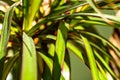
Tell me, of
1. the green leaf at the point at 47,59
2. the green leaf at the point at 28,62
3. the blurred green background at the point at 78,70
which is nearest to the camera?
the green leaf at the point at 28,62

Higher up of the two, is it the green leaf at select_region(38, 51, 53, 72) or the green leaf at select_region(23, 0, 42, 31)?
the green leaf at select_region(23, 0, 42, 31)

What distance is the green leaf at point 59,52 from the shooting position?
0.54 m

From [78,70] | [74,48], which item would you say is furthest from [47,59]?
[78,70]

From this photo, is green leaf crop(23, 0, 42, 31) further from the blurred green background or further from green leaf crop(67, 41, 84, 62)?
the blurred green background

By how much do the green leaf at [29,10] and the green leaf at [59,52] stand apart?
0.08 metres

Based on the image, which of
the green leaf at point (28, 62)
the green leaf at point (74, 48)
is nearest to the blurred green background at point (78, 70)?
the green leaf at point (74, 48)

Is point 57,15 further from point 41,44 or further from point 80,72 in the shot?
point 80,72

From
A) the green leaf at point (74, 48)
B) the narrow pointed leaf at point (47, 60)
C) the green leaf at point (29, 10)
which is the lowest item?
the narrow pointed leaf at point (47, 60)

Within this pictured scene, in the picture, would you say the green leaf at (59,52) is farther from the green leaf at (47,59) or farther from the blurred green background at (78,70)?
the blurred green background at (78,70)

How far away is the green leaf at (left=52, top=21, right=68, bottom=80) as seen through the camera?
54 centimetres

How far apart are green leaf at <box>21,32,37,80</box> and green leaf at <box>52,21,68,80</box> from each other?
6 centimetres

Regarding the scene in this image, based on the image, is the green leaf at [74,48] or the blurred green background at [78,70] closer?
the green leaf at [74,48]

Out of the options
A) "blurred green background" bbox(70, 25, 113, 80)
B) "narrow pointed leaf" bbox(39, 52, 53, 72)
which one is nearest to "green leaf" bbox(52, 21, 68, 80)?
"narrow pointed leaf" bbox(39, 52, 53, 72)

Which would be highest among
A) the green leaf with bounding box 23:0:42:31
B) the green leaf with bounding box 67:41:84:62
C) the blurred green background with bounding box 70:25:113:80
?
the green leaf with bounding box 23:0:42:31
